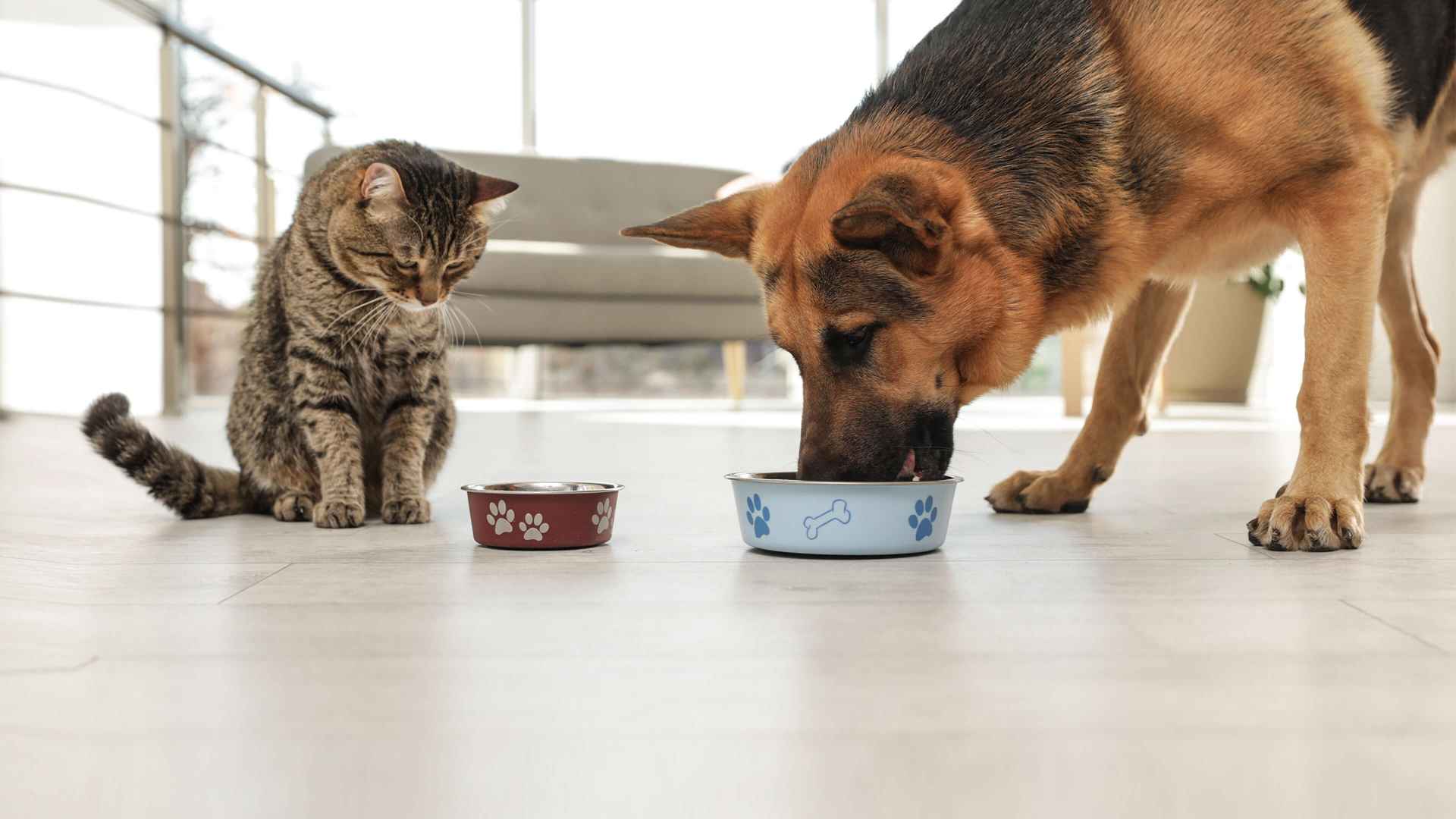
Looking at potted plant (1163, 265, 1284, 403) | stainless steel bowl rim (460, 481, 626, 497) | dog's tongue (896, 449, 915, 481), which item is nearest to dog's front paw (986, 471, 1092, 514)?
dog's tongue (896, 449, 915, 481)

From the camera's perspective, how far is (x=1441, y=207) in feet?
25.1

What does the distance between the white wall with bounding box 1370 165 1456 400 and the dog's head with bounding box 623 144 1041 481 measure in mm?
6949

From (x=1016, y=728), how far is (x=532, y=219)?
6047mm

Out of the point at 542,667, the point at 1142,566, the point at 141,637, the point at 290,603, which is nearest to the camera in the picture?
the point at 542,667

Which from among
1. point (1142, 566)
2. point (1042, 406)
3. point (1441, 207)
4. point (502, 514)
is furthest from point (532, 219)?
point (1441, 207)

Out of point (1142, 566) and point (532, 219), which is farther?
point (532, 219)

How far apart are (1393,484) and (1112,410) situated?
1.91ft

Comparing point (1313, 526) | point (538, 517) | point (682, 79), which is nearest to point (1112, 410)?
point (1313, 526)

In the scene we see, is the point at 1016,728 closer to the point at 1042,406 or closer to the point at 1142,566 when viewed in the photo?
the point at 1142,566

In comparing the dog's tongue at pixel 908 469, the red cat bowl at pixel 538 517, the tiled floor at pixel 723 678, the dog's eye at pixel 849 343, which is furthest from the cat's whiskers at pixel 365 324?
the dog's tongue at pixel 908 469

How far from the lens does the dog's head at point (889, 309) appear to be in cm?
160

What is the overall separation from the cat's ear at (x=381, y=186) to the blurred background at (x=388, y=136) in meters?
2.56

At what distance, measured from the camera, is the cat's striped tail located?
2061 millimetres

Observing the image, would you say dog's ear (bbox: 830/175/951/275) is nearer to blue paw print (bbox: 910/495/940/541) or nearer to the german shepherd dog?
the german shepherd dog
